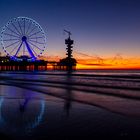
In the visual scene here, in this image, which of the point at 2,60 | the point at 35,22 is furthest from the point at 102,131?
the point at 2,60

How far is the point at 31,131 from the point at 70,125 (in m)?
1.19

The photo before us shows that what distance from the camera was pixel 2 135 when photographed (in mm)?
5902

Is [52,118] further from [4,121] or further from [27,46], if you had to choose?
[27,46]

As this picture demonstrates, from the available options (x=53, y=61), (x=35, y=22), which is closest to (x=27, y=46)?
(x=35, y=22)

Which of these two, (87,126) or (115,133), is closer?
(115,133)

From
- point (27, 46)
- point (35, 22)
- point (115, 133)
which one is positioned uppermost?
point (35, 22)

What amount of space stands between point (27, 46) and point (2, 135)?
232 feet

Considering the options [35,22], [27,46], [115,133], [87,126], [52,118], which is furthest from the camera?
[27,46]

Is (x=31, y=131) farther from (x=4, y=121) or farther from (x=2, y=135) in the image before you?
(x=4, y=121)

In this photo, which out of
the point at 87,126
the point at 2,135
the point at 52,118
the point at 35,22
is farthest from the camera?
the point at 35,22

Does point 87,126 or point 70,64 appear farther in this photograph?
point 70,64

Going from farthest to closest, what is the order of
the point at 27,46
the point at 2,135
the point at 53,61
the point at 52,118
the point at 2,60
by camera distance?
the point at 53,61 < the point at 2,60 < the point at 27,46 < the point at 52,118 < the point at 2,135

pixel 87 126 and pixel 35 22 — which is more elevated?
pixel 35 22

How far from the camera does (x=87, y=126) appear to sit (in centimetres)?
709
